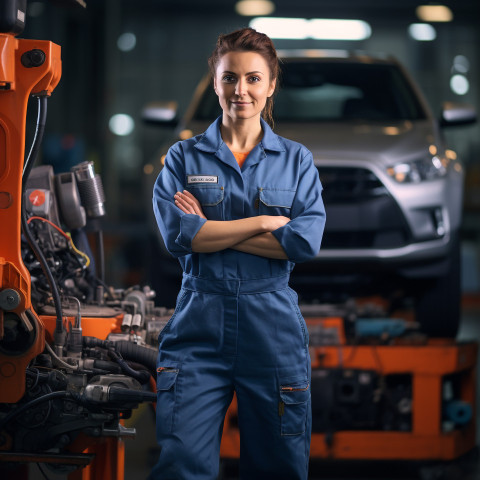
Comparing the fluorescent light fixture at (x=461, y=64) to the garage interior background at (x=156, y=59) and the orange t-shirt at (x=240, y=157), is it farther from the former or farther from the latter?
the orange t-shirt at (x=240, y=157)

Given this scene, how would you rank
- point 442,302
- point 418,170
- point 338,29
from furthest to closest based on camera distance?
point 338,29
point 442,302
point 418,170

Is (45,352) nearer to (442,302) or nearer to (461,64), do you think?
(442,302)

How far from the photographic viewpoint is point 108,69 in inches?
662

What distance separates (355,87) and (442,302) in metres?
1.54

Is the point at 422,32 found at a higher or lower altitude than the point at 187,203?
higher

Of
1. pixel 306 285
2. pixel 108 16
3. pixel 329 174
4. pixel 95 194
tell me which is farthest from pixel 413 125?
pixel 108 16

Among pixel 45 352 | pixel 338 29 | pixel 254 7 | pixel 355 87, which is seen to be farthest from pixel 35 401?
pixel 254 7

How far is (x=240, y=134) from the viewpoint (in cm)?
227

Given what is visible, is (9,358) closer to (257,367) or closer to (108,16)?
(257,367)

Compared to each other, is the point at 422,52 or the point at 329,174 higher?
the point at 422,52

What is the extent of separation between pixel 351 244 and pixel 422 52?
13.4 m

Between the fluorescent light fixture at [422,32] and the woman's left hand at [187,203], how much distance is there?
1552 cm

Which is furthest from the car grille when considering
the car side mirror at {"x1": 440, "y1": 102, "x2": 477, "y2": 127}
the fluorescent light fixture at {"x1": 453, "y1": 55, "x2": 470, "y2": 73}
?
the fluorescent light fixture at {"x1": 453, "y1": 55, "x2": 470, "y2": 73}

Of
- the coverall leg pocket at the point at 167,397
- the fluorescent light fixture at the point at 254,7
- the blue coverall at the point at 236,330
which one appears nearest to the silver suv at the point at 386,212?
the blue coverall at the point at 236,330
